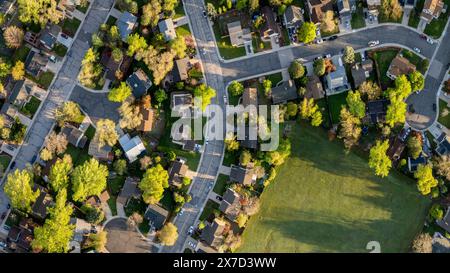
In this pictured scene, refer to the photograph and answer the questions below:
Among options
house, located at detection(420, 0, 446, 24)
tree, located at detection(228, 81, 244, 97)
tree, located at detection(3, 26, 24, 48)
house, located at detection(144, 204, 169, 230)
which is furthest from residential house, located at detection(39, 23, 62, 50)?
house, located at detection(420, 0, 446, 24)

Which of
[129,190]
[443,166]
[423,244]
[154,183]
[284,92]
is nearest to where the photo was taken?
[154,183]

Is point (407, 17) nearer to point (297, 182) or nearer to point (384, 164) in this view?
point (384, 164)

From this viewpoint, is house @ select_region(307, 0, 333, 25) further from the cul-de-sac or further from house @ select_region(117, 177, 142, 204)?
house @ select_region(117, 177, 142, 204)

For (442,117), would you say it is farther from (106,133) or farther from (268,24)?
(106,133)

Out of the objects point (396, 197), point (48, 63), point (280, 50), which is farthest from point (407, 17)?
point (48, 63)

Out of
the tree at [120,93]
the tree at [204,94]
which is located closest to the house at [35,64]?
the tree at [120,93]

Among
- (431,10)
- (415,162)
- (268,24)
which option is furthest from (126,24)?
(415,162)
